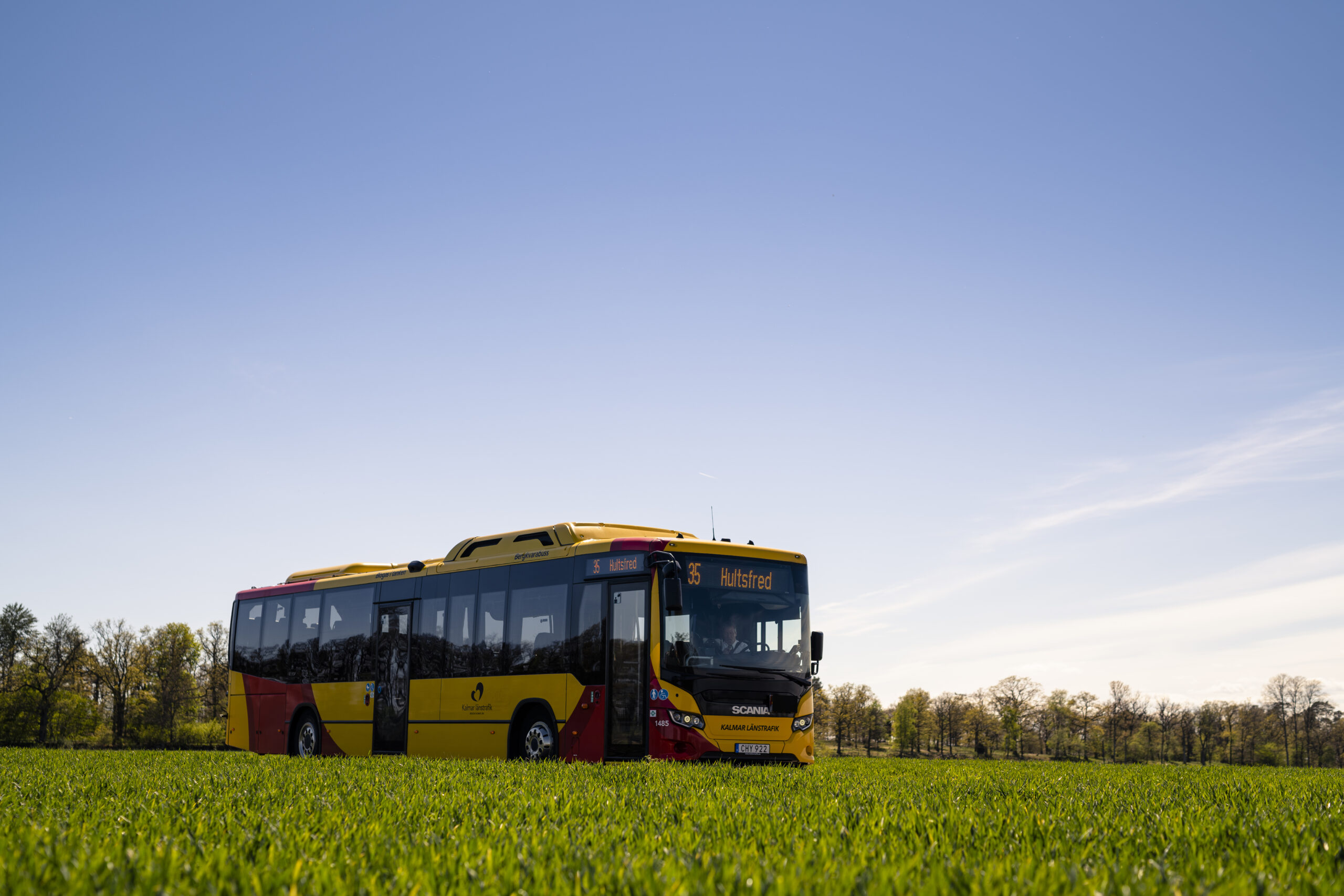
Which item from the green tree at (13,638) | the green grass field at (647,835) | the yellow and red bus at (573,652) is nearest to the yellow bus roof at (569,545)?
the yellow and red bus at (573,652)

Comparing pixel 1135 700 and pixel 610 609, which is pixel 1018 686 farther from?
pixel 610 609

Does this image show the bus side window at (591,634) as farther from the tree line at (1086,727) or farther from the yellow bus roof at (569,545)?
the tree line at (1086,727)

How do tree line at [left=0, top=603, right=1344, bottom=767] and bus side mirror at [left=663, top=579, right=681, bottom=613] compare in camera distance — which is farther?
tree line at [left=0, top=603, right=1344, bottom=767]

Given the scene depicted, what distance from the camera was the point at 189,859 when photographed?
422cm

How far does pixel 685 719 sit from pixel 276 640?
12025mm

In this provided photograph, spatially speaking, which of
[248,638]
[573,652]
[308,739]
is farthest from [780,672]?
[248,638]

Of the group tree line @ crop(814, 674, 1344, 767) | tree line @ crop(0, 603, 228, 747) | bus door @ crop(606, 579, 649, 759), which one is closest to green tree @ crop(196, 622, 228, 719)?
tree line @ crop(0, 603, 228, 747)

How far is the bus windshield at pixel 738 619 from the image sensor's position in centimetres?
1510

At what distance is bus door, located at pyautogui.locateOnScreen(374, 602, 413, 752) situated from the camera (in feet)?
62.7

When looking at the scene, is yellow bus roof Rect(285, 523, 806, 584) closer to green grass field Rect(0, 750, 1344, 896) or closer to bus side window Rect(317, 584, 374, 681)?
bus side window Rect(317, 584, 374, 681)

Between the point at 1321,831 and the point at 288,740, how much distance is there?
20.4 metres

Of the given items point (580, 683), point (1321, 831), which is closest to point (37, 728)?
point (580, 683)

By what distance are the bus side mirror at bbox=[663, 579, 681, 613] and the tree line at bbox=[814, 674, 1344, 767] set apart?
227ft

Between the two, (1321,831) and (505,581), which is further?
(505,581)
